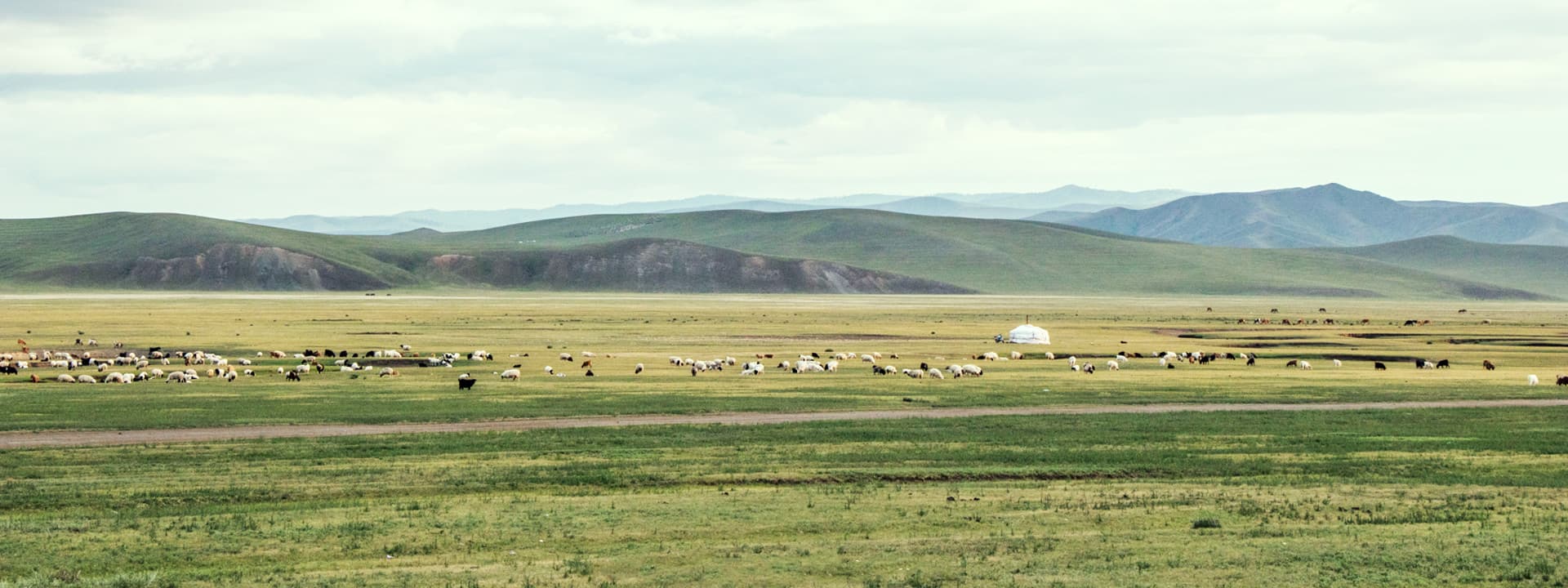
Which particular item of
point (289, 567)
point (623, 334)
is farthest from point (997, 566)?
point (623, 334)

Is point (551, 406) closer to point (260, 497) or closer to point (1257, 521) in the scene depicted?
point (260, 497)

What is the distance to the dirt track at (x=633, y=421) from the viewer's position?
34906 mm

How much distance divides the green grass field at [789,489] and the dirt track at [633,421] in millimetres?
1362

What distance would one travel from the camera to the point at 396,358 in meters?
70.2

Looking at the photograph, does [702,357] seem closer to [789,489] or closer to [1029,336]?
[1029,336]

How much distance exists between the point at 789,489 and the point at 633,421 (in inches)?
542

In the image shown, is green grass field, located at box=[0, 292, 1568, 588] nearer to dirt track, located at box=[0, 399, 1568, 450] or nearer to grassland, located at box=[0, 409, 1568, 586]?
grassland, located at box=[0, 409, 1568, 586]

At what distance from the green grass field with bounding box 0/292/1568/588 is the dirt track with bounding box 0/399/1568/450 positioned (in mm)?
1362

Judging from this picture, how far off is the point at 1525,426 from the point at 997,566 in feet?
83.3

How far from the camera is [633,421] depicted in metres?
40.0

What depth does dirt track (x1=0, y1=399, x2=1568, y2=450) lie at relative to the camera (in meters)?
34.9

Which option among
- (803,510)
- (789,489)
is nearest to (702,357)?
(789,489)

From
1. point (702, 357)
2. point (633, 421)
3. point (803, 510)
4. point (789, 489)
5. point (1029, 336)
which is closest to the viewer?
point (803, 510)

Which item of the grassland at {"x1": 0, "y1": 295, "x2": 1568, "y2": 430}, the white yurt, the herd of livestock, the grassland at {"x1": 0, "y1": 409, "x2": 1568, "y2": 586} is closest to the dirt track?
the grassland at {"x1": 0, "y1": 295, "x2": 1568, "y2": 430}
